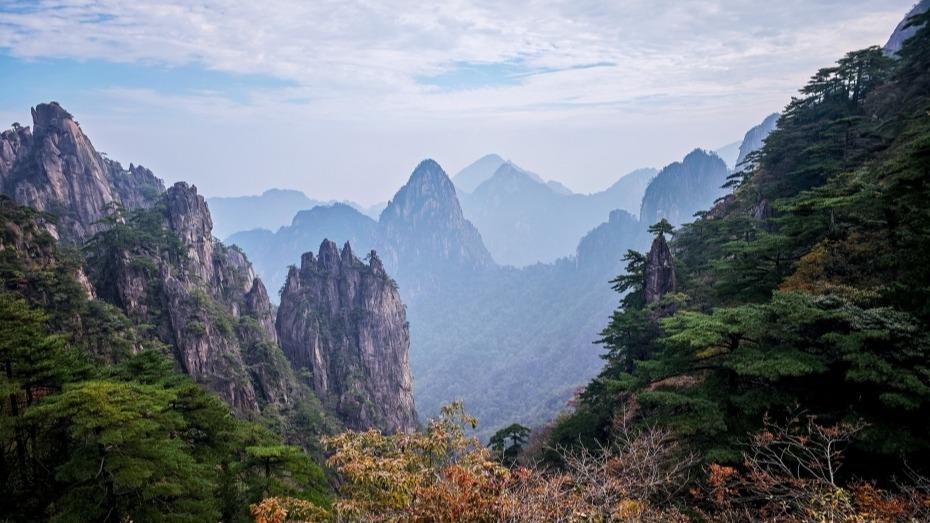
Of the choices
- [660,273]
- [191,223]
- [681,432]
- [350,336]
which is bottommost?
[681,432]

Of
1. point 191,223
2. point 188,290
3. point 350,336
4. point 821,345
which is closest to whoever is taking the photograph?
point 821,345

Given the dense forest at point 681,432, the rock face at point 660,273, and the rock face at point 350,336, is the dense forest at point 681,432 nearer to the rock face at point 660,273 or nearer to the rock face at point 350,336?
the rock face at point 660,273

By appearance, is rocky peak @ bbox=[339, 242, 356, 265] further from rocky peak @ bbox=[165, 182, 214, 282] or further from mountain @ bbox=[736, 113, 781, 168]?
mountain @ bbox=[736, 113, 781, 168]

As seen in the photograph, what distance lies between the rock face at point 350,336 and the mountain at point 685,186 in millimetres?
144742

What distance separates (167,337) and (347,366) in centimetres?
2603

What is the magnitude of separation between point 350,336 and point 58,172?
129 ft

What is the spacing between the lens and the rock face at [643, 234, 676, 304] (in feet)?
99.4

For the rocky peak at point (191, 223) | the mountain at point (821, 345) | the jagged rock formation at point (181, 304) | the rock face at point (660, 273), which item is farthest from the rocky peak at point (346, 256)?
the mountain at point (821, 345)

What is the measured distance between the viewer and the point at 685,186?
192 metres

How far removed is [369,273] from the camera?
72688 millimetres

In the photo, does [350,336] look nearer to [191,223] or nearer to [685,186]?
[191,223]

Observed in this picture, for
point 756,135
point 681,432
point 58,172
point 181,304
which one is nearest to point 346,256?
point 181,304

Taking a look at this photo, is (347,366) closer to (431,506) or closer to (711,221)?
(711,221)

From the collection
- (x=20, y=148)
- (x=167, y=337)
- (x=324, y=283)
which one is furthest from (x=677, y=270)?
(x=20, y=148)
